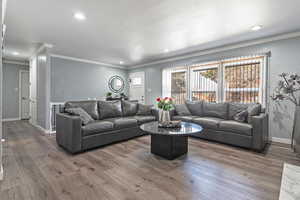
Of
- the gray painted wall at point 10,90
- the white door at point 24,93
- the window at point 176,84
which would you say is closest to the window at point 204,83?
the window at point 176,84

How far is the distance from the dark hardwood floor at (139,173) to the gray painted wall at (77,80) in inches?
93.8

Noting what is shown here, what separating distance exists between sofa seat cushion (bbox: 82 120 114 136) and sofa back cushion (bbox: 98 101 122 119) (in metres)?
0.67

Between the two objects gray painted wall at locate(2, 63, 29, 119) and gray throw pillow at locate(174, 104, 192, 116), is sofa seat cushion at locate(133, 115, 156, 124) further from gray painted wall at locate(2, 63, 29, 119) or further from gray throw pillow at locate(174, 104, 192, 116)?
gray painted wall at locate(2, 63, 29, 119)

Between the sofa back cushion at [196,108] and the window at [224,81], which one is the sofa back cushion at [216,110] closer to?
the sofa back cushion at [196,108]

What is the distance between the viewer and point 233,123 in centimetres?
309

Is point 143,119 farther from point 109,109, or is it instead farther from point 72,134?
point 72,134

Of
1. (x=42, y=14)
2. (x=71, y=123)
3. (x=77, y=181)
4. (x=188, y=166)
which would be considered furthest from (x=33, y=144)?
(x=188, y=166)

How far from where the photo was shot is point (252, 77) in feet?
12.3

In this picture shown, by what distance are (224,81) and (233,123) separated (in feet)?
5.06

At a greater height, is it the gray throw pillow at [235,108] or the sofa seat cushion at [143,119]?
the gray throw pillow at [235,108]

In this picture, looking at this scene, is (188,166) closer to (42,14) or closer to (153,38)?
(153,38)

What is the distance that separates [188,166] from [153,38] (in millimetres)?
2883

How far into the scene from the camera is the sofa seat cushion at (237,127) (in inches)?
113

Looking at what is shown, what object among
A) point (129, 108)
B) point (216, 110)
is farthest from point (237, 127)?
point (129, 108)
